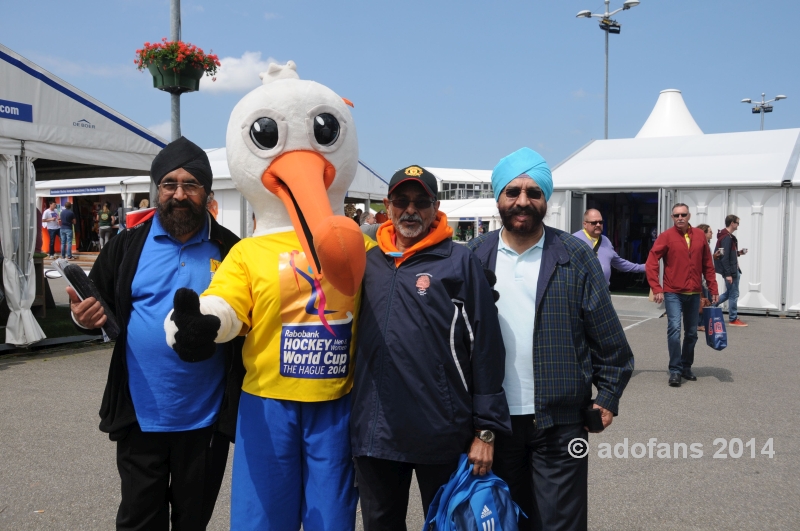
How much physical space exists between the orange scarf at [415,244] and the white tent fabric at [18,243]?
6.45 metres

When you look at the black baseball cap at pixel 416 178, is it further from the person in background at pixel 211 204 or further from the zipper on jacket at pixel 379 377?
the person in background at pixel 211 204

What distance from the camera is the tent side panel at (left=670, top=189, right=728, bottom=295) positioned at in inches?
498

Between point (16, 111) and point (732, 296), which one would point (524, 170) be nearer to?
point (16, 111)

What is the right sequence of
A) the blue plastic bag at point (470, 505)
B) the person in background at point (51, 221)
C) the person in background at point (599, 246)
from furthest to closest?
the person in background at point (51, 221) < the person in background at point (599, 246) < the blue plastic bag at point (470, 505)

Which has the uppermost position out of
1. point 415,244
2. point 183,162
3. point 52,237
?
point 183,162

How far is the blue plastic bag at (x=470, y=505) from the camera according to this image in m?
2.27

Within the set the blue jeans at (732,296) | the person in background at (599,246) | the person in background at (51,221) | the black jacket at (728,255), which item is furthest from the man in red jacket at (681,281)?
the person in background at (51,221)

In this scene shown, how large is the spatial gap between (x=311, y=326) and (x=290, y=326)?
0.26 ft

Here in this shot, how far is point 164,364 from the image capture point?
2662 mm

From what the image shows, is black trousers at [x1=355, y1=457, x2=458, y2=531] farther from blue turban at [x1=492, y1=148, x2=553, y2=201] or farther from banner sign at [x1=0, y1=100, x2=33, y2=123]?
banner sign at [x1=0, y1=100, x2=33, y2=123]

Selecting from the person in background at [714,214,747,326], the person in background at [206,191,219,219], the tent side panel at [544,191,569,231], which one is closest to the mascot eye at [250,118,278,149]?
the person in background at [206,191,219,219]

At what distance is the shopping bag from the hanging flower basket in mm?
6652

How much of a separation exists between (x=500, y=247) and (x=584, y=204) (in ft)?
39.3

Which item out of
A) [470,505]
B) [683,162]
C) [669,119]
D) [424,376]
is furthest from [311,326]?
[669,119]
